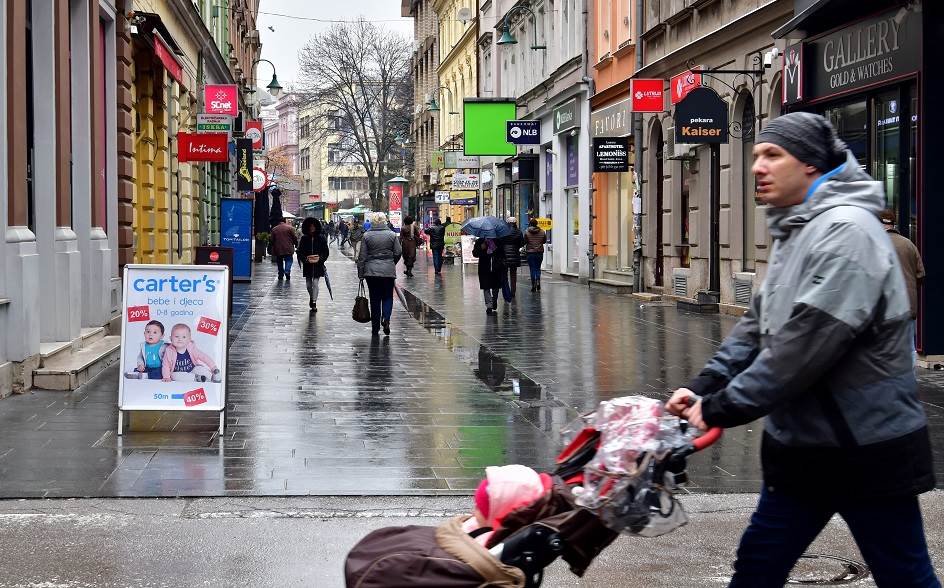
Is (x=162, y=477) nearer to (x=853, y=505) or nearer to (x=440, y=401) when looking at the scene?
(x=440, y=401)

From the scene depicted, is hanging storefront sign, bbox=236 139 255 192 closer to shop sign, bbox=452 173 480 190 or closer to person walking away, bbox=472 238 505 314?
shop sign, bbox=452 173 480 190

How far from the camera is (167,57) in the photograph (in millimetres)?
20516

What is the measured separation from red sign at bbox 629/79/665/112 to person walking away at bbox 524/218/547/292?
195 inches

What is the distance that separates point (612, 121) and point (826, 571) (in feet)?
80.5

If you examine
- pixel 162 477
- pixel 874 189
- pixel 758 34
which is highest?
pixel 758 34

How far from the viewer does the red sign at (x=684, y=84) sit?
2159 cm

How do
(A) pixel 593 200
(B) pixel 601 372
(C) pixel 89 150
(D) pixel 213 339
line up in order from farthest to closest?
(A) pixel 593 200 < (C) pixel 89 150 < (B) pixel 601 372 < (D) pixel 213 339

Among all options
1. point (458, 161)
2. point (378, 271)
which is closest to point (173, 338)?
point (378, 271)

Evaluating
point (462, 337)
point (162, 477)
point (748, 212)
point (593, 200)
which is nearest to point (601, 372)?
point (462, 337)

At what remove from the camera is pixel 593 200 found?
32344 millimetres

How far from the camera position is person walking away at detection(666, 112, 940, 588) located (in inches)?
137

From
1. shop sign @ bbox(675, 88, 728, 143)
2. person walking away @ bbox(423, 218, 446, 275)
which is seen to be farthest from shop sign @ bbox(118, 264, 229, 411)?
person walking away @ bbox(423, 218, 446, 275)

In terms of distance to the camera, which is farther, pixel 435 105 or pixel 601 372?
pixel 435 105

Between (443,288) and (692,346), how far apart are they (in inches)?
585
